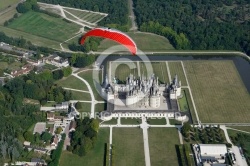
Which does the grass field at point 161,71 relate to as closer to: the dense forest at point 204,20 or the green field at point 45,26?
the dense forest at point 204,20

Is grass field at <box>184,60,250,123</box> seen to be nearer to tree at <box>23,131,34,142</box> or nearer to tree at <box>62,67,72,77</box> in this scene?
tree at <box>62,67,72,77</box>

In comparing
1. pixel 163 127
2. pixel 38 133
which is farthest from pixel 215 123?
pixel 38 133

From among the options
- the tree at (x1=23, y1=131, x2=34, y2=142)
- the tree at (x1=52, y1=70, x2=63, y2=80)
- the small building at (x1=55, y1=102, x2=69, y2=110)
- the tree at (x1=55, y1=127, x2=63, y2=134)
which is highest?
the tree at (x1=52, y1=70, x2=63, y2=80)

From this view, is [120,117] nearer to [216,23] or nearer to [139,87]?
[139,87]

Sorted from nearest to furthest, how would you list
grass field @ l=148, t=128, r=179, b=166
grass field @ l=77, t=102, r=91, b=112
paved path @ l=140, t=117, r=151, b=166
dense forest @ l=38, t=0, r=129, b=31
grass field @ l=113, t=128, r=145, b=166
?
grass field @ l=148, t=128, r=179, b=166
grass field @ l=113, t=128, r=145, b=166
paved path @ l=140, t=117, r=151, b=166
grass field @ l=77, t=102, r=91, b=112
dense forest @ l=38, t=0, r=129, b=31

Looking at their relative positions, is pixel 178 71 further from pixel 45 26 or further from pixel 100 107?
pixel 45 26

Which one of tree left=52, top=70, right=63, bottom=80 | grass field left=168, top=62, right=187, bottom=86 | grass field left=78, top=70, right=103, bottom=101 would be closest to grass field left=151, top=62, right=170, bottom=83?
grass field left=168, top=62, right=187, bottom=86
